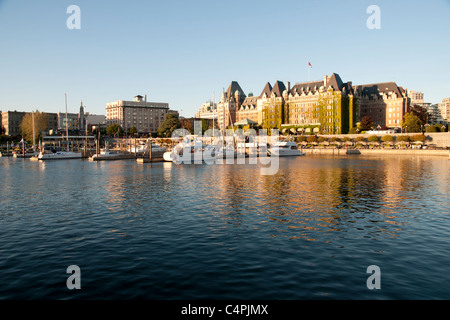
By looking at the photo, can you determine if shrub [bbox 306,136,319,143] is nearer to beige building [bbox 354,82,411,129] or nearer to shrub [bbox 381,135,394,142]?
shrub [bbox 381,135,394,142]

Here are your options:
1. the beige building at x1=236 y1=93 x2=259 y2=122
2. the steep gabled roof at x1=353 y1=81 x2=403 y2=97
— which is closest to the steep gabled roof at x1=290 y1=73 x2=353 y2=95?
the steep gabled roof at x1=353 y1=81 x2=403 y2=97

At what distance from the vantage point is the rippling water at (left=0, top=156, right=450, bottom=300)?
13117 millimetres

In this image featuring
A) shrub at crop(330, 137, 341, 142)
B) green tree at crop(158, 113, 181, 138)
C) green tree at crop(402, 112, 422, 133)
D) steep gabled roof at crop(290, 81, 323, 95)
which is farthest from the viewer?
green tree at crop(158, 113, 181, 138)

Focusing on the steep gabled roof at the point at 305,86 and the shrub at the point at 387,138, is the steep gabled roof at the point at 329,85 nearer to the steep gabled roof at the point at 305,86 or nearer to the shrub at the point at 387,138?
the steep gabled roof at the point at 305,86

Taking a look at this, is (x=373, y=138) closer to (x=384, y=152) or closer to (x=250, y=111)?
A: (x=384, y=152)

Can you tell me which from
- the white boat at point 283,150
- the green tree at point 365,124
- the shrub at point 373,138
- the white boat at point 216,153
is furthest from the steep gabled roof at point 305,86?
the white boat at point 216,153

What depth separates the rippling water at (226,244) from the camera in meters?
13.1

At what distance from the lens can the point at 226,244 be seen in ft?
60.0

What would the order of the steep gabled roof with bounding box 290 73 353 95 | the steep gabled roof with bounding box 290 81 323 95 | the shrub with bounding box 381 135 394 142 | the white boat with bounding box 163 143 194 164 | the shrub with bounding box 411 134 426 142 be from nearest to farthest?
1. the white boat with bounding box 163 143 194 164
2. the shrub with bounding box 411 134 426 142
3. the shrub with bounding box 381 135 394 142
4. the steep gabled roof with bounding box 290 73 353 95
5. the steep gabled roof with bounding box 290 81 323 95
